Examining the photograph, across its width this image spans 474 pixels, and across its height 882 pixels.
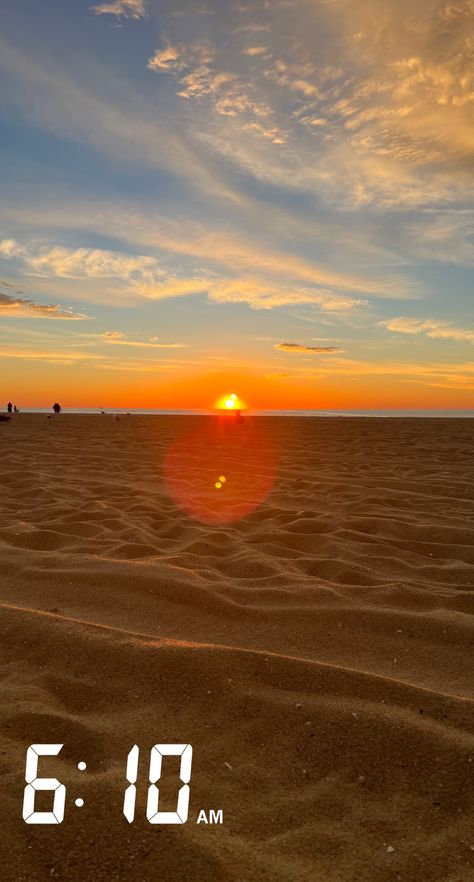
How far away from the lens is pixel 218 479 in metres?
6.91

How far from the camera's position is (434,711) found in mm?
1920

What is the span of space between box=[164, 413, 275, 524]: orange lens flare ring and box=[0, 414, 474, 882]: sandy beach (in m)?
0.40

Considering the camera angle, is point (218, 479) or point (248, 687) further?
point (218, 479)

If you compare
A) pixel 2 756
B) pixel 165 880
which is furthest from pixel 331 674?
pixel 2 756

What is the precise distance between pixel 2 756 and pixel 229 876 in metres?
0.77

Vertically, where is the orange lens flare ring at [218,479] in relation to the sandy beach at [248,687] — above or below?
above

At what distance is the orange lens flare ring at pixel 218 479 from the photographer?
5152 millimetres

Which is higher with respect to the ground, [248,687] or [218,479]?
[218,479]

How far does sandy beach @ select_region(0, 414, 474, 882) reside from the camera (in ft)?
4.51

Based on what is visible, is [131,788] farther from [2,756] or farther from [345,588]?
[345,588]

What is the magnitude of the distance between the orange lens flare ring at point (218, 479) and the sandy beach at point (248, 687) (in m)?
0.40

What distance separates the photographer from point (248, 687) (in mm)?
2070

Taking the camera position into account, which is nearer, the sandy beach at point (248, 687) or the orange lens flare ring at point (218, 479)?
the sandy beach at point (248, 687)

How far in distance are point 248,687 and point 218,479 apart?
486 centimetres
